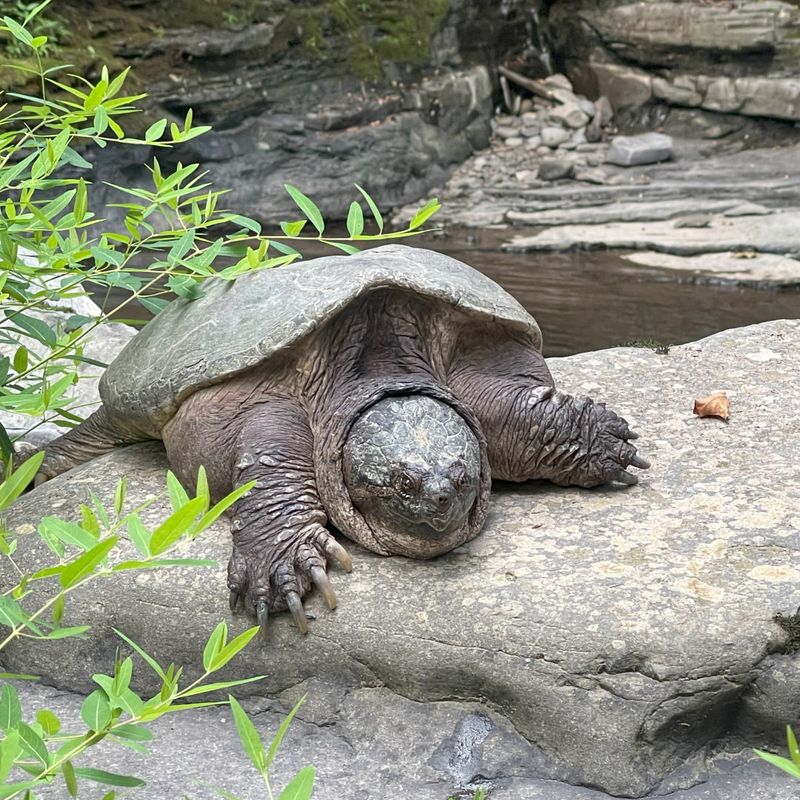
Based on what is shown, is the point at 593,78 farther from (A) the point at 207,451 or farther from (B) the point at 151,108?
(A) the point at 207,451

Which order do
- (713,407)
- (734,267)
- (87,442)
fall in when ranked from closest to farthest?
(713,407) < (87,442) < (734,267)

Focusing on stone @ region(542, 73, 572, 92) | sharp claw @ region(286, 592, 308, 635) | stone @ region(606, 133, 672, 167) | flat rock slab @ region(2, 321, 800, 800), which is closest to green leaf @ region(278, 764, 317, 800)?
flat rock slab @ region(2, 321, 800, 800)

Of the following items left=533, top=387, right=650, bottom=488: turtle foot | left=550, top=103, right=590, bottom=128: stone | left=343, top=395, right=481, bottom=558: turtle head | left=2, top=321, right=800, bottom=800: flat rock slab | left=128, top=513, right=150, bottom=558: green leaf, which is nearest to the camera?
left=128, top=513, right=150, bottom=558: green leaf

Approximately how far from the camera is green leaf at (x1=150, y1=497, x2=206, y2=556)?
163 cm

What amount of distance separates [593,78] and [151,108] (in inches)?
219

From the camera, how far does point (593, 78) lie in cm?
1276

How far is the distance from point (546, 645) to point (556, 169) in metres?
9.12

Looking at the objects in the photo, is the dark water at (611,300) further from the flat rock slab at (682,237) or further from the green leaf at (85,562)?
the green leaf at (85,562)

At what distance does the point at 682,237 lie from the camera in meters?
9.38

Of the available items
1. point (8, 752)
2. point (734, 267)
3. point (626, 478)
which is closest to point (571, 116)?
Result: point (734, 267)

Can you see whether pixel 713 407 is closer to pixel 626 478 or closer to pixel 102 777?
pixel 626 478

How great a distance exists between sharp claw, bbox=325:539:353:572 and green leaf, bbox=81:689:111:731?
102 cm

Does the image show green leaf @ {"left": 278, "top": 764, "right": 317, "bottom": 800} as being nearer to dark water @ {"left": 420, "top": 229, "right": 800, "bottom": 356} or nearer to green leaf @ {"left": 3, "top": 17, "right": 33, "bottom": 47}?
green leaf @ {"left": 3, "top": 17, "right": 33, "bottom": 47}

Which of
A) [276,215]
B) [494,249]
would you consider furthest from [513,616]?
[276,215]
